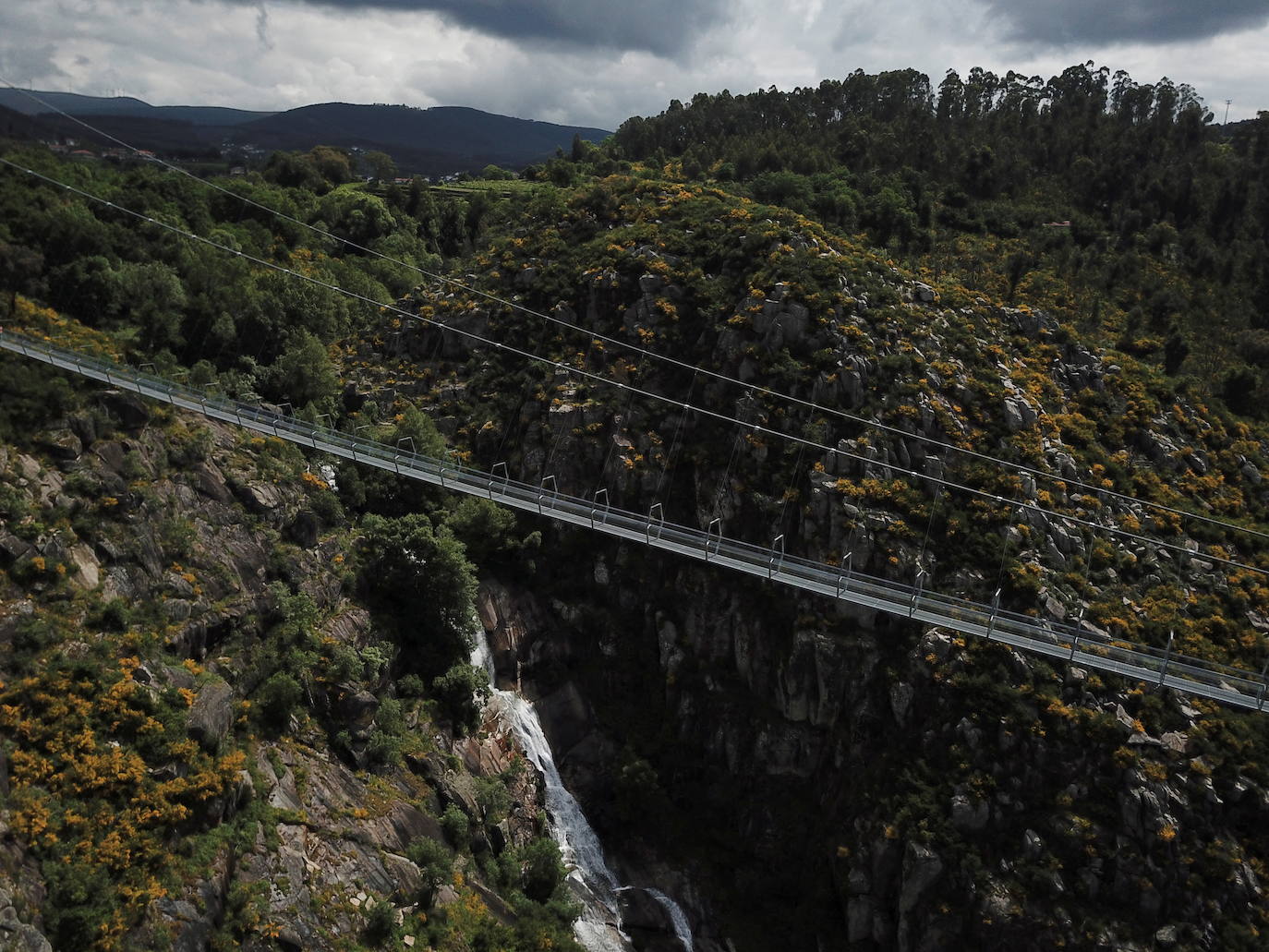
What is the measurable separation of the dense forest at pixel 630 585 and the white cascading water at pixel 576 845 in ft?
2.31

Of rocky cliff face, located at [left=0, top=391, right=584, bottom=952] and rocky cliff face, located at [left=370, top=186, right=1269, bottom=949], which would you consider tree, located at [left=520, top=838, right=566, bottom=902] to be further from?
rocky cliff face, located at [left=370, top=186, right=1269, bottom=949]

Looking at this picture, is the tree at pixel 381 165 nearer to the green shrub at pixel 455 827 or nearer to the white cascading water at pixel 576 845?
the white cascading water at pixel 576 845

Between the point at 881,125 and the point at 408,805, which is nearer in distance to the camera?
the point at 408,805

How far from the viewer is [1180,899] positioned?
23203 mm

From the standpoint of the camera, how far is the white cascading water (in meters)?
26.1

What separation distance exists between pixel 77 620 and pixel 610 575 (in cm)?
1723

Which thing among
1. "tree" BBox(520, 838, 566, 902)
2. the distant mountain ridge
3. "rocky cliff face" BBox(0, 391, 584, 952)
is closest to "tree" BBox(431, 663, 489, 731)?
"rocky cliff face" BBox(0, 391, 584, 952)

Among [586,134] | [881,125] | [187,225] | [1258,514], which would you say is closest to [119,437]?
[187,225]

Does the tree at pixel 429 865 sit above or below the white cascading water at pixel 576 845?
above

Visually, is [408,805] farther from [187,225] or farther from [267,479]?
[187,225]

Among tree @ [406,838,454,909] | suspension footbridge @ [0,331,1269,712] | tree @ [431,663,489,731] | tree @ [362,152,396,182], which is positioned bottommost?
tree @ [406,838,454,909]

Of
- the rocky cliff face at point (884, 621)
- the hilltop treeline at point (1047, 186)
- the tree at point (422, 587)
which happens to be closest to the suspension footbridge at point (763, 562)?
the rocky cliff face at point (884, 621)

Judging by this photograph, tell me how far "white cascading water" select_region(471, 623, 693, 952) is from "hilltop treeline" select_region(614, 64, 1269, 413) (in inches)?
1133

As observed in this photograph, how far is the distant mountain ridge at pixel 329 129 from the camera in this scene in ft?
106
